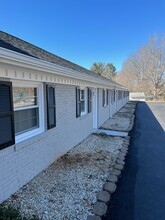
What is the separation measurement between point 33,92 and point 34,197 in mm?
2411

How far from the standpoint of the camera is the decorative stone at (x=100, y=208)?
126 inches

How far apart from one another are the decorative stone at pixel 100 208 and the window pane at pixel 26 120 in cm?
226

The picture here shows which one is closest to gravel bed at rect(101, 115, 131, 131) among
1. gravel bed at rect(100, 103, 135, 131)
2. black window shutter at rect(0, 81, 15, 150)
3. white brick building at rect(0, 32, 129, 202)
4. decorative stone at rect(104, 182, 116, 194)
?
gravel bed at rect(100, 103, 135, 131)

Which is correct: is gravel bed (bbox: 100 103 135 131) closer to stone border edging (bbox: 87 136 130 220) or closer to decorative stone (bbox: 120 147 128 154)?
decorative stone (bbox: 120 147 128 154)

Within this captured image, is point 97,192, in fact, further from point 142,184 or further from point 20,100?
point 20,100

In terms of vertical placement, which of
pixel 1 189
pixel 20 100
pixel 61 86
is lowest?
pixel 1 189

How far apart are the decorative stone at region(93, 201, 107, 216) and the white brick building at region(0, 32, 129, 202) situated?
1.69 metres

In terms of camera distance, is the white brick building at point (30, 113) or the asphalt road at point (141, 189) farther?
the white brick building at point (30, 113)

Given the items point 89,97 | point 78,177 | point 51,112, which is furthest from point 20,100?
point 89,97

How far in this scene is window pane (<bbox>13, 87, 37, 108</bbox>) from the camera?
399 centimetres

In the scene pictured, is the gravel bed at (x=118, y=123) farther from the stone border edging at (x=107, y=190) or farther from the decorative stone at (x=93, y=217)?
the decorative stone at (x=93, y=217)

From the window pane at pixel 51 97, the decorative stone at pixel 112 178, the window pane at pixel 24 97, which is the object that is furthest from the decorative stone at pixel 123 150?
the window pane at pixel 24 97

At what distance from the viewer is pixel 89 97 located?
350 inches

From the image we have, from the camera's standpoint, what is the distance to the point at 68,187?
406cm
